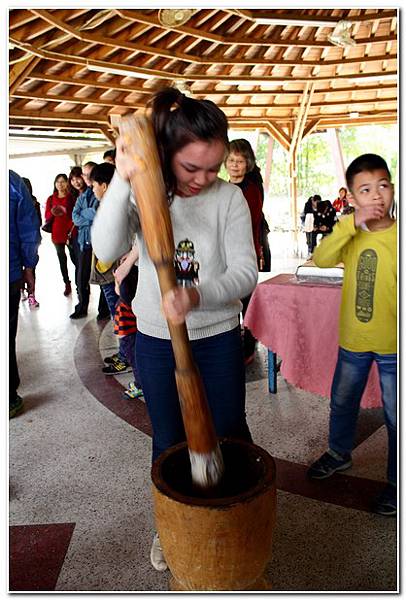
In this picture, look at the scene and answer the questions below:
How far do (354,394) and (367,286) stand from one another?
1.39ft

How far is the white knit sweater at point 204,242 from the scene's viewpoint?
1142mm

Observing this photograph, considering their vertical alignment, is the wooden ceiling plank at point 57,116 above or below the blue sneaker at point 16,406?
above

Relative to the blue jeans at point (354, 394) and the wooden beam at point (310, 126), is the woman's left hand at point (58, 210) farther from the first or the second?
the wooden beam at point (310, 126)

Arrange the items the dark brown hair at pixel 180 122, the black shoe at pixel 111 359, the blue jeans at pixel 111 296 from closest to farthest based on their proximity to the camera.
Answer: the dark brown hair at pixel 180 122 < the blue jeans at pixel 111 296 < the black shoe at pixel 111 359

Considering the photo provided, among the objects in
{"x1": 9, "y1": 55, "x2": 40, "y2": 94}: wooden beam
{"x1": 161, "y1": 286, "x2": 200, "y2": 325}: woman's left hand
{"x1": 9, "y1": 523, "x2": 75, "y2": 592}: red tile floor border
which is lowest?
{"x1": 9, "y1": 523, "x2": 75, "y2": 592}: red tile floor border

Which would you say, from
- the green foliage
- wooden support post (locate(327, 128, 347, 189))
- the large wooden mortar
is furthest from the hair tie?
the green foliage

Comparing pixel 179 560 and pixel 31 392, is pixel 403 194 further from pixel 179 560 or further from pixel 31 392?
pixel 31 392

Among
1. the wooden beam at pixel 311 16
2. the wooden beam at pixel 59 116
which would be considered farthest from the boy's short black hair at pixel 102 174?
the wooden beam at pixel 59 116

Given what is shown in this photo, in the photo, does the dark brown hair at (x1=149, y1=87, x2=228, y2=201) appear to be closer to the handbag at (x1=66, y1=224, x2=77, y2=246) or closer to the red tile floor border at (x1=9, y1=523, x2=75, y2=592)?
the red tile floor border at (x1=9, y1=523, x2=75, y2=592)

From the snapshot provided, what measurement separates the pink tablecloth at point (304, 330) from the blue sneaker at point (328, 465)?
418 mm

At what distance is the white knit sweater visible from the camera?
1142 millimetres

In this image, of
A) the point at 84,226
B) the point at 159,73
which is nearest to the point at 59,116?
the point at 159,73

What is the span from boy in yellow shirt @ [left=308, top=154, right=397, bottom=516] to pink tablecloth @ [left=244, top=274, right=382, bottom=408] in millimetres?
551

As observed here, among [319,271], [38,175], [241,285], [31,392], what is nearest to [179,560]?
[241,285]
